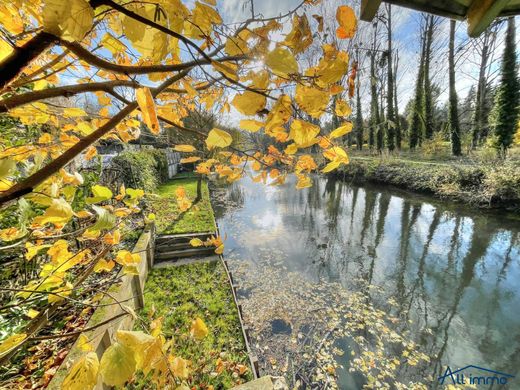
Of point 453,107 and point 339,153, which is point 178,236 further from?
point 453,107

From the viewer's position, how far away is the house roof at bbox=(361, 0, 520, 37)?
32.0 inches

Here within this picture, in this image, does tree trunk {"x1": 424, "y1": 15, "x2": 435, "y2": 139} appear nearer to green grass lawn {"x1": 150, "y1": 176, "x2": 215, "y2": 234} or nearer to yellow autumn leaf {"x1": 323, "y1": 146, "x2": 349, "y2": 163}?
green grass lawn {"x1": 150, "y1": 176, "x2": 215, "y2": 234}

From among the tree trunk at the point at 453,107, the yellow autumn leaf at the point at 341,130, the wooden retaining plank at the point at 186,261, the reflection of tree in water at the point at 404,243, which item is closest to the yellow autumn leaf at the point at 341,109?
the yellow autumn leaf at the point at 341,130

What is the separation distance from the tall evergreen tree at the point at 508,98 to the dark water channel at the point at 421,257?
604cm

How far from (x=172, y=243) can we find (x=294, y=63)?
5390mm

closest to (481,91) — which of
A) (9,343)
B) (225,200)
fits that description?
(225,200)

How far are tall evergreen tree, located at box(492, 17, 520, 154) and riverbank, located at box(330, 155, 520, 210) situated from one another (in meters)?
3.63

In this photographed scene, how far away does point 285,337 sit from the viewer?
3.37m

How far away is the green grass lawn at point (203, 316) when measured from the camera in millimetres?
2326

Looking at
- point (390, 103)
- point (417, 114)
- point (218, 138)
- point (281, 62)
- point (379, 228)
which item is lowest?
point (379, 228)

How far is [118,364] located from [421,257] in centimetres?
643

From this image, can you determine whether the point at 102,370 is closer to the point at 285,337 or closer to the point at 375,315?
the point at 285,337

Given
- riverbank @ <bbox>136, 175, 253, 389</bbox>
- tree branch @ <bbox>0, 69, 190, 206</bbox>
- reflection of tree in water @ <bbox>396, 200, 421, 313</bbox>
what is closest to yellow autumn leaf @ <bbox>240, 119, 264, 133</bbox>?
tree branch @ <bbox>0, 69, 190, 206</bbox>

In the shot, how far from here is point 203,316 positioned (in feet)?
10.2
